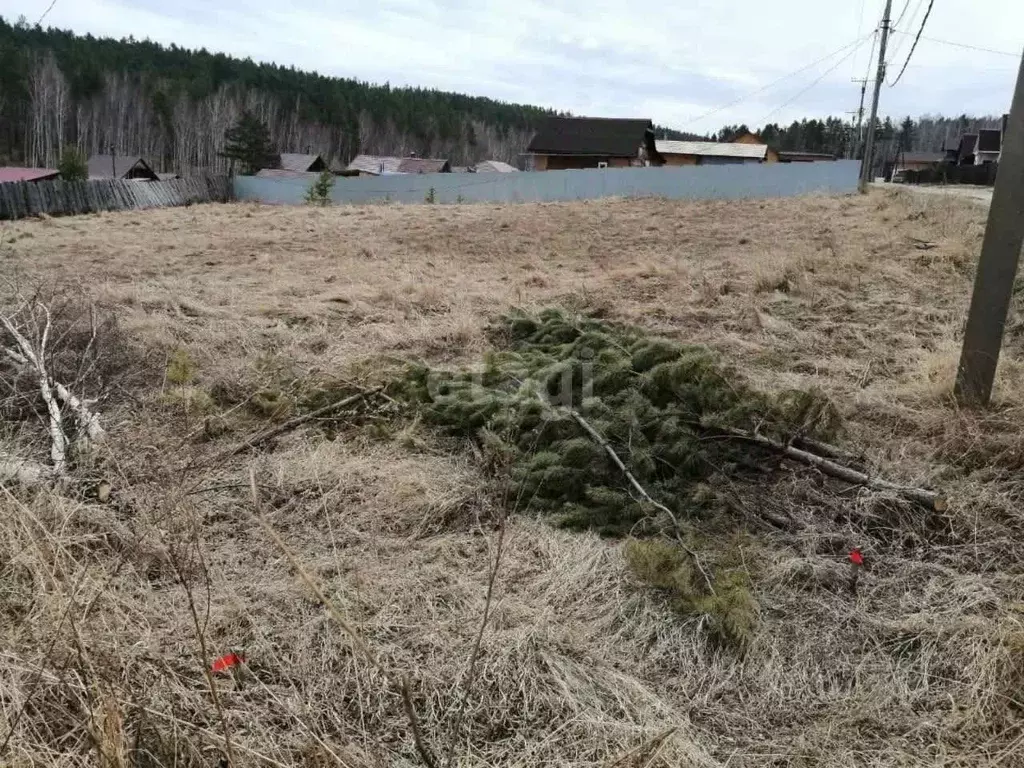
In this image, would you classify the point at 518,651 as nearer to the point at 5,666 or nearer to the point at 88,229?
the point at 5,666

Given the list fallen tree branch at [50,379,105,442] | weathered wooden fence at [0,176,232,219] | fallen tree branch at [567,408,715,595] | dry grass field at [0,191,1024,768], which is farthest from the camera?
weathered wooden fence at [0,176,232,219]

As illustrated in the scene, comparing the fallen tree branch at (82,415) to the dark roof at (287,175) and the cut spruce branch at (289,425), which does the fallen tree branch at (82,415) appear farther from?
the dark roof at (287,175)

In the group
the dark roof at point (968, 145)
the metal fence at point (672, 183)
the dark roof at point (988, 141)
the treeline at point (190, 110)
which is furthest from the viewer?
the treeline at point (190, 110)

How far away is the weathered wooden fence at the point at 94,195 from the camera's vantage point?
21578 mm

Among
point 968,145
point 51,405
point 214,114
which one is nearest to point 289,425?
point 51,405

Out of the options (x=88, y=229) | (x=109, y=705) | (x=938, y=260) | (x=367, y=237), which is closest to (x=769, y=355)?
(x=938, y=260)

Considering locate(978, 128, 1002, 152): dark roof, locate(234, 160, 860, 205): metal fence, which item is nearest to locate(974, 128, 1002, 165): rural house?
locate(978, 128, 1002, 152): dark roof

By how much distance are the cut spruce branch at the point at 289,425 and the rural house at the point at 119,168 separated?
55757mm

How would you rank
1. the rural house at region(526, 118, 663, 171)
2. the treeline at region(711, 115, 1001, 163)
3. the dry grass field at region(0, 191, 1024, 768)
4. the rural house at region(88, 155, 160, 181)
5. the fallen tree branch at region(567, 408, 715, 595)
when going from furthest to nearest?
the treeline at region(711, 115, 1001, 163)
the rural house at region(88, 155, 160, 181)
the rural house at region(526, 118, 663, 171)
the fallen tree branch at region(567, 408, 715, 595)
the dry grass field at region(0, 191, 1024, 768)

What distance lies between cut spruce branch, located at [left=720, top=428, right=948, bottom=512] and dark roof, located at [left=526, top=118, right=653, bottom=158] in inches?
1752

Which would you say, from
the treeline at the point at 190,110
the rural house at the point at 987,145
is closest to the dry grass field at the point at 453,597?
the rural house at the point at 987,145

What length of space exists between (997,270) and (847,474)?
1.61 m

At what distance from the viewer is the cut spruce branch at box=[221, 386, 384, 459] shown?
3.80m

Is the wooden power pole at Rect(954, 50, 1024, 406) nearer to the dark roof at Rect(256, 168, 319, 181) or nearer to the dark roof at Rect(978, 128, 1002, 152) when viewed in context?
the dark roof at Rect(256, 168, 319, 181)
